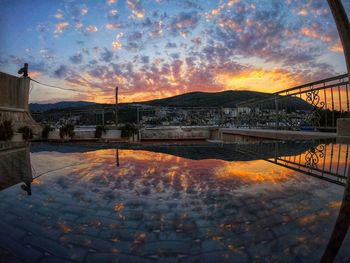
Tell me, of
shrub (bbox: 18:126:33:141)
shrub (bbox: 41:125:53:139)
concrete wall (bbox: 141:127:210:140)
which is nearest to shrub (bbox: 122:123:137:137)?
concrete wall (bbox: 141:127:210:140)

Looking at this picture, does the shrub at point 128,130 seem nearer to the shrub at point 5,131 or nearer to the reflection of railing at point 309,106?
the shrub at point 5,131

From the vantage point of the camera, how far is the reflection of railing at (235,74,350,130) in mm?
5136

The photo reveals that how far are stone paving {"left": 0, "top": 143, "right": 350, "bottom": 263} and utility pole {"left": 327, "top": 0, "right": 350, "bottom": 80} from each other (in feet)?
3.13

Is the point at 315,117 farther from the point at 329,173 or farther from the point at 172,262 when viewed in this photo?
the point at 172,262

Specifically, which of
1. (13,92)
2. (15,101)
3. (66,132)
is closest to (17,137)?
(66,132)

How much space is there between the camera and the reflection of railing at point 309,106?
16.9 ft

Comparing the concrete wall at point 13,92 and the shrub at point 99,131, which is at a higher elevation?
the concrete wall at point 13,92

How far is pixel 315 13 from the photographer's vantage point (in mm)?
6910

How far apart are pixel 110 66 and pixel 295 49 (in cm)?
941

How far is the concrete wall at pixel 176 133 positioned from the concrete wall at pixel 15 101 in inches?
176

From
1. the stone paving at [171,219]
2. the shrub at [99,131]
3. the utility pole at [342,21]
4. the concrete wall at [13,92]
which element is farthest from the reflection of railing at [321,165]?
the concrete wall at [13,92]

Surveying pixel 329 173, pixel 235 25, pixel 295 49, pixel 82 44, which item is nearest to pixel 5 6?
pixel 82 44

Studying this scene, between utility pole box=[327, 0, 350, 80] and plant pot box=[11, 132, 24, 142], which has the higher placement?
utility pole box=[327, 0, 350, 80]

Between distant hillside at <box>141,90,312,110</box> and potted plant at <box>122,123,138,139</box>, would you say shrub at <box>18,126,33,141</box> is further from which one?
distant hillside at <box>141,90,312,110</box>
